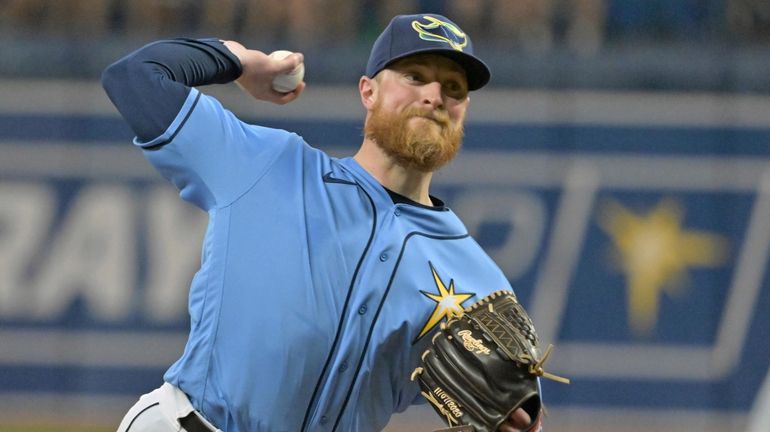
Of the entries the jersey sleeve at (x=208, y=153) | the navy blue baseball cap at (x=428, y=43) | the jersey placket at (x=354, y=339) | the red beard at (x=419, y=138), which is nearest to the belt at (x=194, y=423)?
the jersey placket at (x=354, y=339)

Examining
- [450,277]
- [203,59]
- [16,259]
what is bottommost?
[16,259]

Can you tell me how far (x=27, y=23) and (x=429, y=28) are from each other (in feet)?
18.7

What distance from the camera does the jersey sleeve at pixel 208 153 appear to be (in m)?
2.86

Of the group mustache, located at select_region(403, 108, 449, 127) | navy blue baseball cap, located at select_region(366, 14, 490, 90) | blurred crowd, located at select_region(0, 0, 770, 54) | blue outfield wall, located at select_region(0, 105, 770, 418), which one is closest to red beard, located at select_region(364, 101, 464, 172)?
mustache, located at select_region(403, 108, 449, 127)

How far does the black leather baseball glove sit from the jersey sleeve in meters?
0.62

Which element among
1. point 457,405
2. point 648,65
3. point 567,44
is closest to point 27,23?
point 567,44

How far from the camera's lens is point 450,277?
302 centimetres

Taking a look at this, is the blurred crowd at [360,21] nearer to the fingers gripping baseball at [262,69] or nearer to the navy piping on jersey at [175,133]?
the fingers gripping baseball at [262,69]

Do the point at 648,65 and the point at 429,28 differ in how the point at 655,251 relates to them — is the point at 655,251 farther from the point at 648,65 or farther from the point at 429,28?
the point at 429,28

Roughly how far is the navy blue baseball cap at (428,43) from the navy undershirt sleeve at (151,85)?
52 centimetres

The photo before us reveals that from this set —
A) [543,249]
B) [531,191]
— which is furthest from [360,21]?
[543,249]

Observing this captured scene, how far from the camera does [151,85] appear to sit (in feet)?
9.20

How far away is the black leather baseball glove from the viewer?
270 centimetres

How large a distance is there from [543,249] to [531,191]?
39 cm
